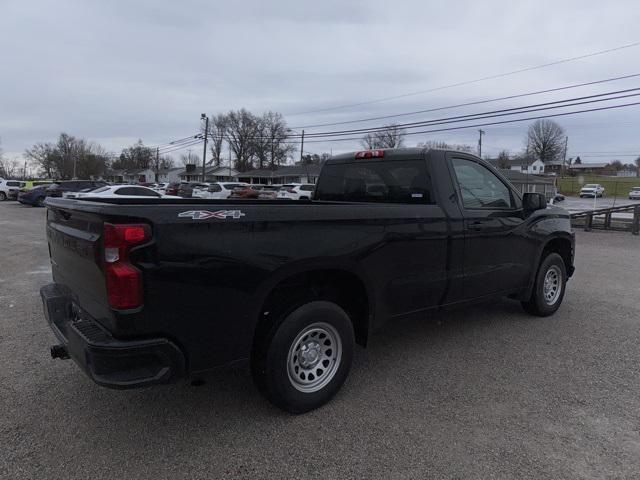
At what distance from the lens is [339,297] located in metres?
3.65

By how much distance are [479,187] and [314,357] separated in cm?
250

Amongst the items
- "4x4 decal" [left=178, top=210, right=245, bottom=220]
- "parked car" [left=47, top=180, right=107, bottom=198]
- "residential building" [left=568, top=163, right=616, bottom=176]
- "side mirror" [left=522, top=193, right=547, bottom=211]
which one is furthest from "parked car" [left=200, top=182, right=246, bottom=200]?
"residential building" [left=568, top=163, right=616, bottom=176]

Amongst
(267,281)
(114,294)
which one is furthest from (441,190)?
(114,294)

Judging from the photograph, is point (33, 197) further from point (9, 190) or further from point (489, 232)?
point (489, 232)

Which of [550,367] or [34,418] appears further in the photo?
[550,367]

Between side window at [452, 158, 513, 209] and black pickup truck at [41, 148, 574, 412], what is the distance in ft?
0.06

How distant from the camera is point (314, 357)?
3.40 m

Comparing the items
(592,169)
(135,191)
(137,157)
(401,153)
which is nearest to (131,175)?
(137,157)

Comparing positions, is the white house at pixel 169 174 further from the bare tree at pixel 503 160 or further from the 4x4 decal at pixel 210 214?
the 4x4 decal at pixel 210 214

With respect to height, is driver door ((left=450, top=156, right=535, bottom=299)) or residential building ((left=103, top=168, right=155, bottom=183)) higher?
residential building ((left=103, top=168, right=155, bottom=183))

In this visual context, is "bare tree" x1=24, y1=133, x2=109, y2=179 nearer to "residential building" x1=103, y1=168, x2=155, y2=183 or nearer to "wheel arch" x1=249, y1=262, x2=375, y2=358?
"residential building" x1=103, y1=168, x2=155, y2=183

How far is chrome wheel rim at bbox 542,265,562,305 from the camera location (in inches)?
225

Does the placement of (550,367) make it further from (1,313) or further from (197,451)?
(1,313)

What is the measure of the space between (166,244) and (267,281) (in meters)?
0.69
